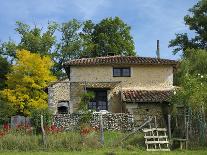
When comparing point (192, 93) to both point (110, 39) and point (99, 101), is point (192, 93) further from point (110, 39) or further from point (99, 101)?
point (110, 39)

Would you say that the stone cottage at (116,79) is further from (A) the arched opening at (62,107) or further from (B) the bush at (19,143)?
(B) the bush at (19,143)

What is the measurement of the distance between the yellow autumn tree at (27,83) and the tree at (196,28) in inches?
623

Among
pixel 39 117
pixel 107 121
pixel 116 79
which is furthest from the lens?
pixel 116 79

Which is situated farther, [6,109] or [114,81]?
[6,109]

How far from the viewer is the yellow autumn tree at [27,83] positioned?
46.7 meters

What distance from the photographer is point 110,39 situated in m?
63.4

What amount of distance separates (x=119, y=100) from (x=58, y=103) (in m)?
6.81

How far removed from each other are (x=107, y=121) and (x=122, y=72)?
851 centimetres

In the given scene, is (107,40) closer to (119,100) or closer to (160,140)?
(119,100)

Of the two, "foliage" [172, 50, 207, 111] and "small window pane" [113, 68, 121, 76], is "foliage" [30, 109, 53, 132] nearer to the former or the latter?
"foliage" [172, 50, 207, 111]

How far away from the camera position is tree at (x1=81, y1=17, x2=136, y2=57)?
207 feet

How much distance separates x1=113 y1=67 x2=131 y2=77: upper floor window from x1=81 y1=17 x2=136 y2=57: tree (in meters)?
22.7

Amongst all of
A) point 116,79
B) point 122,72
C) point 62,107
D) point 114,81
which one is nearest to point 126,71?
point 122,72

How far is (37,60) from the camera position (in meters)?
48.2
